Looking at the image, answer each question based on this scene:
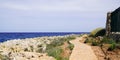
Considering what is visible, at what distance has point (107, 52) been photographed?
891 inches

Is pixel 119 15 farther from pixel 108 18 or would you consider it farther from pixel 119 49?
pixel 119 49

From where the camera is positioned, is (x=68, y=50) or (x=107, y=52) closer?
(x=107, y=52)

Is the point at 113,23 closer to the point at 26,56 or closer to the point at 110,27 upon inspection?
the point at 110,27

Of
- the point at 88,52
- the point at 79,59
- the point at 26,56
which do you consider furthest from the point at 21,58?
the point at 88,52

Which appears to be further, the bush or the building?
the bush

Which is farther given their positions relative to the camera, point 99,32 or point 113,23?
point 99,32

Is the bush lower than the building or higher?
lower

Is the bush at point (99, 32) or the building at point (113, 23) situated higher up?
the building at point (113, 23)

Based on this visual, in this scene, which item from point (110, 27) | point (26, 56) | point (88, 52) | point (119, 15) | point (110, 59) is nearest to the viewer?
point (110, 59)

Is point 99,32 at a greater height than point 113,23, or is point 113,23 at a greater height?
point 113,23

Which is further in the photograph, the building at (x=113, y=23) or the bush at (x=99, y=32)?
the bush at (x=99, y=32)

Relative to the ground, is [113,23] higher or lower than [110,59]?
higher

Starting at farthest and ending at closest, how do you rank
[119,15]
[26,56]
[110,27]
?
[110,27] → [119,15] → [26,56]

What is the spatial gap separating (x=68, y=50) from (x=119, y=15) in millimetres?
8277
